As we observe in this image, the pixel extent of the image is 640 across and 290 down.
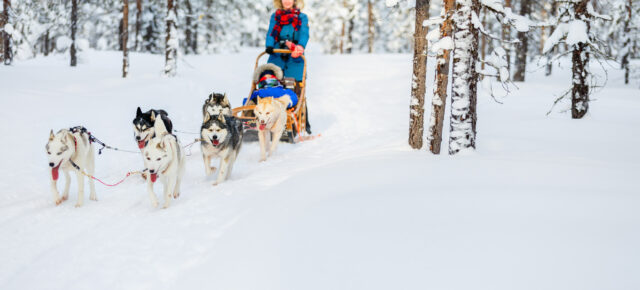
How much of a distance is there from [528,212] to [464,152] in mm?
2147

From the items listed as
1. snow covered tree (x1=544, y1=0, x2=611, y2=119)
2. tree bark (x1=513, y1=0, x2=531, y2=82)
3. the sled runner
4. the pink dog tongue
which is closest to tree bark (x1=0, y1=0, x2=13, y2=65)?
the sled runner

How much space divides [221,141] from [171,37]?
32.5 feet

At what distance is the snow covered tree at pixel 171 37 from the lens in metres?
13.7

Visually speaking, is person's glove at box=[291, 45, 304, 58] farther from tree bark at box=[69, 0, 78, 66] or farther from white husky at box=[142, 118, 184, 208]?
tree bark at box=[69, 0, 78, 66]

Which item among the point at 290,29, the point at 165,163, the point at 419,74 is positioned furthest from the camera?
the point at 290,29

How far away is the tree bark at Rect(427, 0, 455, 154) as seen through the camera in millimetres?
5535

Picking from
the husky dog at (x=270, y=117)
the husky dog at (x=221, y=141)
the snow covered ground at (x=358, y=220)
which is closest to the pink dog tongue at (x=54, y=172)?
the snow covered ground at (x=358, y=220)

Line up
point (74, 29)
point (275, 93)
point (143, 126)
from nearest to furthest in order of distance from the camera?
1. point (143, 126)
2. point (275, 93)
3. point (74, 29)

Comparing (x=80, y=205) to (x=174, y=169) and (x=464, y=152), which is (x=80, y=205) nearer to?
(x=174, y=169)

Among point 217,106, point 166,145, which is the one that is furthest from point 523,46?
point 166,145

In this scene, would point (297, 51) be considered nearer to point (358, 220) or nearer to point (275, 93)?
point (275, 93)

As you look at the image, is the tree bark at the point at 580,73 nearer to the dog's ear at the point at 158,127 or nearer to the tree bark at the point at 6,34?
the dog's ear at the point at 158,127

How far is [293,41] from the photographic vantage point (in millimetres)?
8289

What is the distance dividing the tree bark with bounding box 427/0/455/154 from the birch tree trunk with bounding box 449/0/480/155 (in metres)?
0.24
